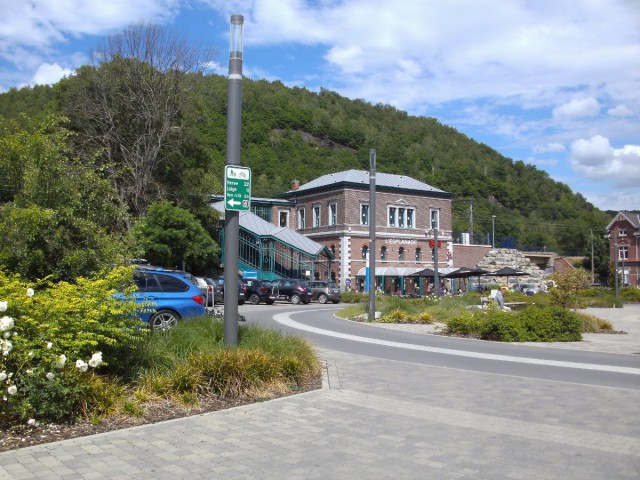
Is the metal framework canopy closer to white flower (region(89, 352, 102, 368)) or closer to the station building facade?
the station building facade

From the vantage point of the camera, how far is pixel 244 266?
55594mm

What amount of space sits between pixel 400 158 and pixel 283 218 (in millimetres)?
35457

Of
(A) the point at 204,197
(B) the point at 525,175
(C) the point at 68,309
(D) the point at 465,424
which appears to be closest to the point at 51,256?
(C) the point at 68,309

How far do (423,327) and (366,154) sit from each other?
81163mm

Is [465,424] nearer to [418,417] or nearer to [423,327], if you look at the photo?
[418,417]

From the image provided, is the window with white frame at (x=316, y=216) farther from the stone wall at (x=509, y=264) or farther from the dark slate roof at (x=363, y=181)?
the stone wall at (x=509, y=264)

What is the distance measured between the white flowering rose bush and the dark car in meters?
30.5

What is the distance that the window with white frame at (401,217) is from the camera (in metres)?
66.3

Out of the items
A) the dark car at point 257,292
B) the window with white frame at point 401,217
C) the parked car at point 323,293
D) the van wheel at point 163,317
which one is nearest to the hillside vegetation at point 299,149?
the dark car at point 257,292

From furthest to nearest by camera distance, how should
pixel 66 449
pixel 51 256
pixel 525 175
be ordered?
pixel 525 175 < pixel 51 256 < pixel 66 449

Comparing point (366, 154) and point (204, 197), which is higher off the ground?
point (366, 154)

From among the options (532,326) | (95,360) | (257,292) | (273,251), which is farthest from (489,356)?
(273,251)

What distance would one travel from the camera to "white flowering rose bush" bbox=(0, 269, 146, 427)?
21.3 ft

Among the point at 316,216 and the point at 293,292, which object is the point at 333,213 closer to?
the point at 316,216
